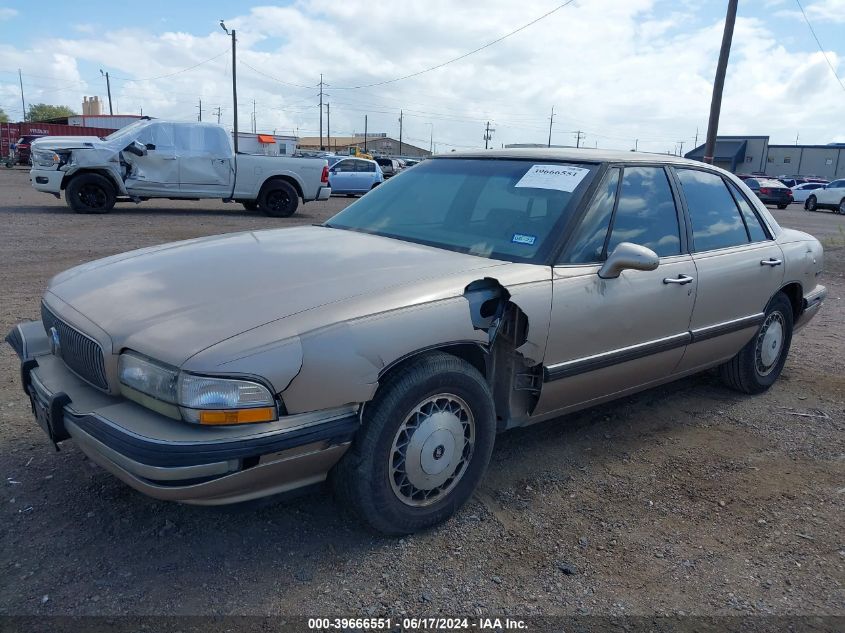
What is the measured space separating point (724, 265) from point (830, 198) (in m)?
29.3

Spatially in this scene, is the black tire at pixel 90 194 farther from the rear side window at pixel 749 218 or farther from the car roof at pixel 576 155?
the rear side window at pixel 749 218

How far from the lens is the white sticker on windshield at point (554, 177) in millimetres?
3520

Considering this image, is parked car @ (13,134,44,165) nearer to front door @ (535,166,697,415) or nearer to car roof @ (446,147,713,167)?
car roof @ (446,147,713,167)

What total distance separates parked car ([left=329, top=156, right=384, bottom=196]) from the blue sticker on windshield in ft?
68.5

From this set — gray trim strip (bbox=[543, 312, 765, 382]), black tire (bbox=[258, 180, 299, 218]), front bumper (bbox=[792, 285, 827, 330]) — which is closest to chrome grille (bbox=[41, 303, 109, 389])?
gray trim strip (bbox=[543, 312, 765, 382])

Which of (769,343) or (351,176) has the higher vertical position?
(351,176)

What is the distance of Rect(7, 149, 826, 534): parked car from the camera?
2.36m

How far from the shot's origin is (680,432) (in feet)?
13.7

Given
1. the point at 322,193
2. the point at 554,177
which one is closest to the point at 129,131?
the point at 322,193

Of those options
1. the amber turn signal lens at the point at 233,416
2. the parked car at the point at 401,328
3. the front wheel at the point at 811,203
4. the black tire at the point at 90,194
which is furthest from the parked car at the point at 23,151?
the amber turn signal lens at the point at 233,416

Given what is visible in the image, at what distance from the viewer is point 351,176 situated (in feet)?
78.5

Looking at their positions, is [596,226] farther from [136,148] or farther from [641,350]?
[136,148]

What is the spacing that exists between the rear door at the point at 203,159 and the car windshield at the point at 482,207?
11156 millimetres

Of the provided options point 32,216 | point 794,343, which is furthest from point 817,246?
point 32,216
